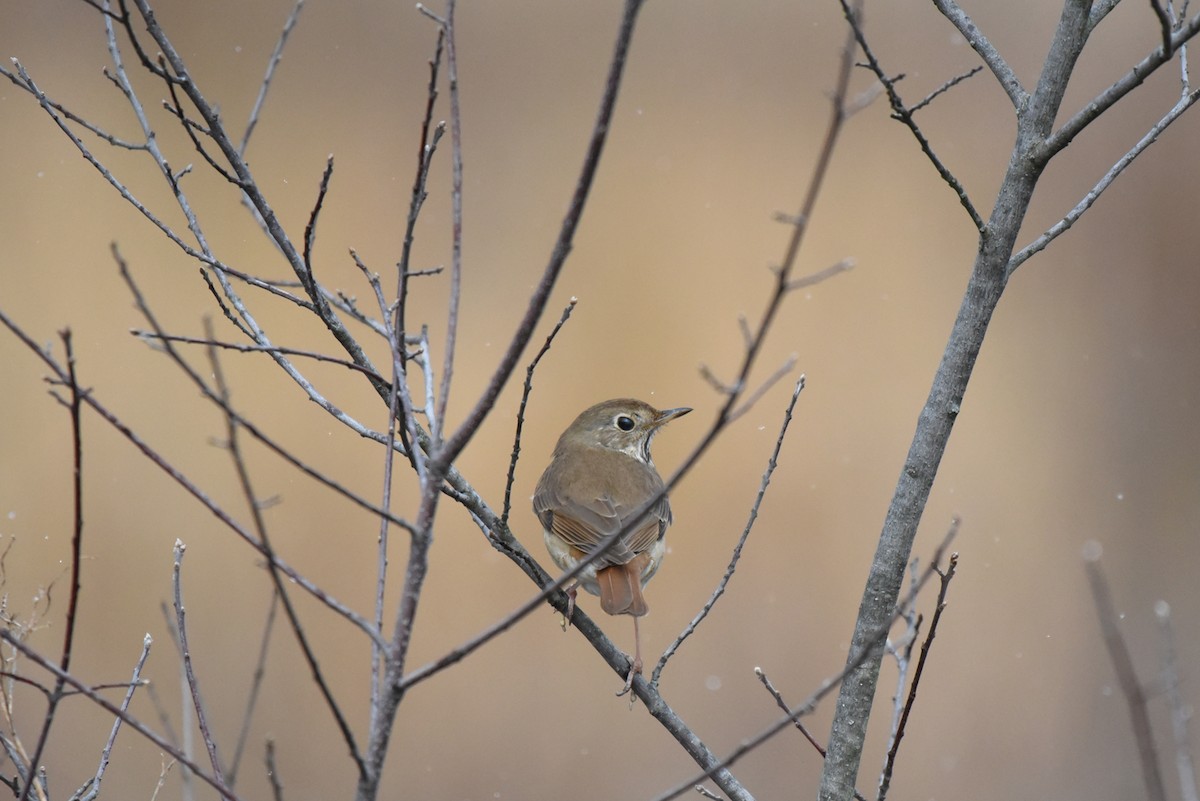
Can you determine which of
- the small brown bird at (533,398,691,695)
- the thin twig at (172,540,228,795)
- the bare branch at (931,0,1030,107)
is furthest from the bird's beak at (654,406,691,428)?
the thin twig at (172,540,228,795)

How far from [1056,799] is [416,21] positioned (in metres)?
5.47

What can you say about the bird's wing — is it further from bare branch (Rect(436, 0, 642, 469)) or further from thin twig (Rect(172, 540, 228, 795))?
bare branch (Rect(436, 0, 642, 469))

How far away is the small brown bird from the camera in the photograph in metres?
2.99

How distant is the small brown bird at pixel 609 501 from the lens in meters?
2.99

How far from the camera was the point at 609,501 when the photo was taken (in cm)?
348

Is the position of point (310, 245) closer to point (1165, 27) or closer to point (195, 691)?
point (195, 691)

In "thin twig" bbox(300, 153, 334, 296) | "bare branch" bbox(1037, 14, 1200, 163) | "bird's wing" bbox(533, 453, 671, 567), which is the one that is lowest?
"thin twig" bbox(300, 153, 334, 296)

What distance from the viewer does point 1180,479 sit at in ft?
21.9

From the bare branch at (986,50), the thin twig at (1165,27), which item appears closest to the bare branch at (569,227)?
the thin twig at (1165,27)

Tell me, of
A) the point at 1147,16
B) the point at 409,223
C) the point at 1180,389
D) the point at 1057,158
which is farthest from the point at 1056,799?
the point at 409,223

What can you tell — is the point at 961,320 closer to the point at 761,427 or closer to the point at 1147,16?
the point at 761,427

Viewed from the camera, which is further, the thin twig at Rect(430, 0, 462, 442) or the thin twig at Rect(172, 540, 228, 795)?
the thin twig at Rect(172, 540, 228, 795)

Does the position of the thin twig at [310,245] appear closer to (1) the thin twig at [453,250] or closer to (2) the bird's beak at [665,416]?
(1) the thin twig at [453,250]

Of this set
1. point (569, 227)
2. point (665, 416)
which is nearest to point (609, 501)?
point (665, 416)
